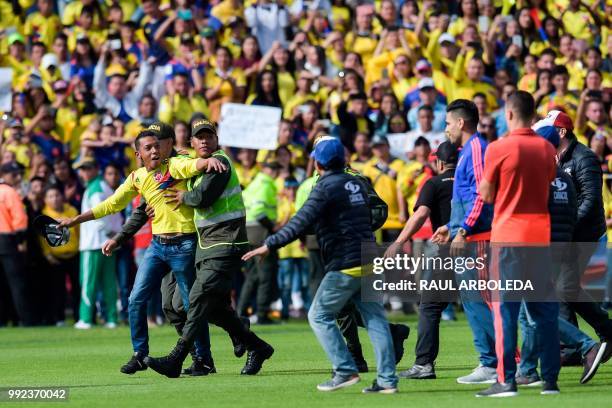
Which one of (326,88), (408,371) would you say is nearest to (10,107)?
(326,88)

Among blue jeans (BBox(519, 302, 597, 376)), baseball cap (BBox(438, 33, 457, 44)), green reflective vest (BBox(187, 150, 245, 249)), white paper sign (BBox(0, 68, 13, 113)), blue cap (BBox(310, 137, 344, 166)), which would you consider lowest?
blue jeans (BBox(519, 302, 597, 376))

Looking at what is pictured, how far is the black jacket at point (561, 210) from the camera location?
1107cm

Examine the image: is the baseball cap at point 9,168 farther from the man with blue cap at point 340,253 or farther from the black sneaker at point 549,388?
the black sneaker at point 549,388

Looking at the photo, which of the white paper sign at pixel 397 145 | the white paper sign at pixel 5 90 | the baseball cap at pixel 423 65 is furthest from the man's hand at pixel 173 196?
the baseball cap at pixel 423 65

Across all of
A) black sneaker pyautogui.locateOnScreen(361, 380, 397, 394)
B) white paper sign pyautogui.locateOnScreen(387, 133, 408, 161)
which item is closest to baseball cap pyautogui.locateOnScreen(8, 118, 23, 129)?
white paper sign pyautogui.locateOnScreen(387, 133, 408, 161)

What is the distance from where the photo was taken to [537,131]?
37.3 ft

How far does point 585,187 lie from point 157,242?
13.8 feet

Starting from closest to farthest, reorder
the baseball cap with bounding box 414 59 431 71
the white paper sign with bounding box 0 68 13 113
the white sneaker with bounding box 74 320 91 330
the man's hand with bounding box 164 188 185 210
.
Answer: the man's hand with bounding box 164 188 185 210 → the white sneaker with bounding box 74 320 91 330 → the white paper sign with bounding box 0 68 13 113 → the baseball cap with bounding box 414 59 431 71

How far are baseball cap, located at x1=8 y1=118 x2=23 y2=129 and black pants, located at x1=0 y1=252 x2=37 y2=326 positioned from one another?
7.54 feet

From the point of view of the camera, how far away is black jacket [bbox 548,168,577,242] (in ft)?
36.3

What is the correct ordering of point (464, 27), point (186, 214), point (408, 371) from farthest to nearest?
1. point (464, 27)
2. point (186, 214)
3. point (408, 371)

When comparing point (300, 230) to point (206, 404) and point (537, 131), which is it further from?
point (537, 131)

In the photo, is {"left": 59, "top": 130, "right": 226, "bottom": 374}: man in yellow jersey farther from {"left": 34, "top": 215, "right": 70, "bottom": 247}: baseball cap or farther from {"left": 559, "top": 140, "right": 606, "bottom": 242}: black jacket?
{"left": 559, "top": 140, "right": 606, "bottom": 242}: black jacket

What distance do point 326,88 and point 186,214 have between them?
11215mm
